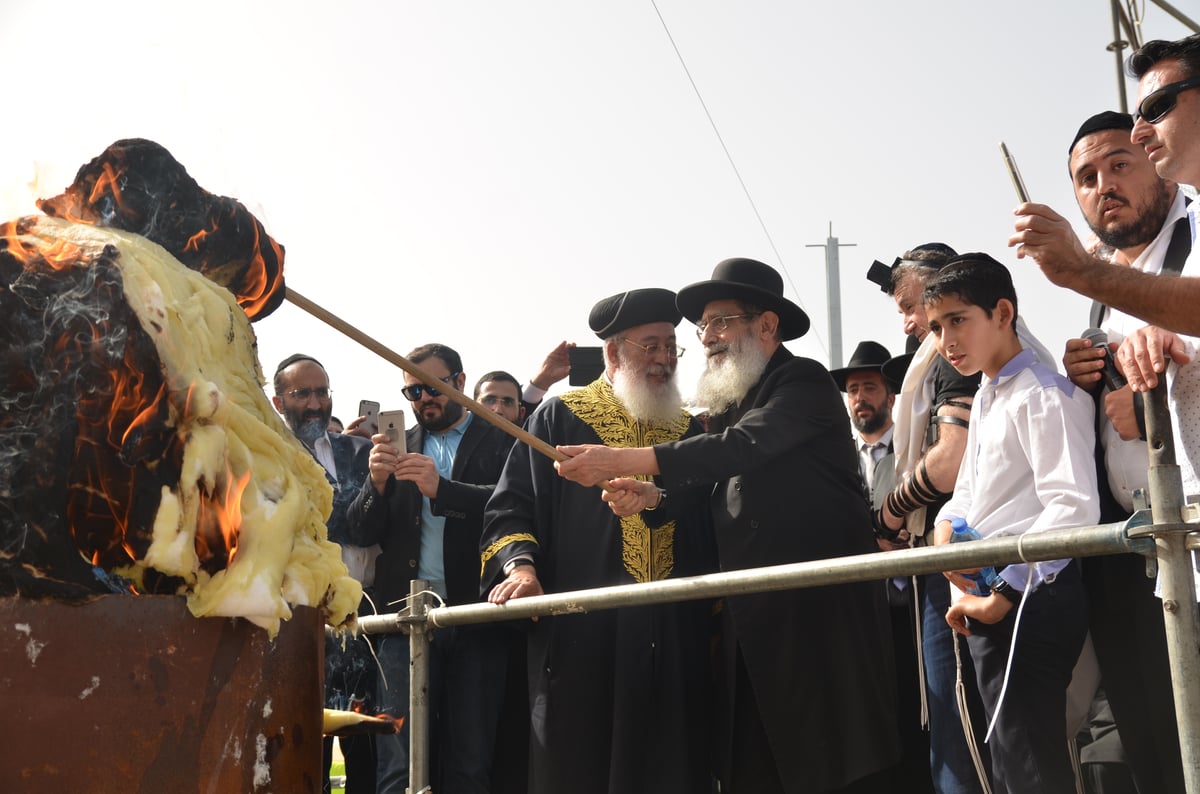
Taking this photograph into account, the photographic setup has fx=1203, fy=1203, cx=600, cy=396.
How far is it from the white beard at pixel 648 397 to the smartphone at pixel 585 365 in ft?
2.46

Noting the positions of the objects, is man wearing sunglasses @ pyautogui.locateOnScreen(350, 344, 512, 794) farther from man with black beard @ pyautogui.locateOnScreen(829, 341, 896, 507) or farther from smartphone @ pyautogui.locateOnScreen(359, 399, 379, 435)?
man with black beard @ pyautogui.locateOnScreen(829, 341, 896, 507)

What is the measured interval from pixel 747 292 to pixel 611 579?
1.30m

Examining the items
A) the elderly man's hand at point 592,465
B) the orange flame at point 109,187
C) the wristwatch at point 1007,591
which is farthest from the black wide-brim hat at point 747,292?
the orange flame at point 109,187

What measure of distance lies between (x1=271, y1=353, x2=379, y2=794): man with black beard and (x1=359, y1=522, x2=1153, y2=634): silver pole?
141 cm

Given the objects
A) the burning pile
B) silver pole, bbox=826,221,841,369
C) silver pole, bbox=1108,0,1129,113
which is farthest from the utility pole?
the burning pile

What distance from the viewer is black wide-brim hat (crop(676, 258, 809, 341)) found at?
195 inches


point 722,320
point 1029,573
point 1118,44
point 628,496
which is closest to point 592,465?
point 628,496

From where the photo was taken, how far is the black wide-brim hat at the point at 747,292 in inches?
195

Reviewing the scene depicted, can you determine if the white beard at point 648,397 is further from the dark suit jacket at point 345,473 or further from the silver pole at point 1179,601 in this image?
the silver pole at point 1179,601

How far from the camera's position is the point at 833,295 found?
57.1 feet

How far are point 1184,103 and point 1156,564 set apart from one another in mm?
1285

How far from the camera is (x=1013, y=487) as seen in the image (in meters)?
3.78

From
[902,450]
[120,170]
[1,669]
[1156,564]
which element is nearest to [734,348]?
[902,450]

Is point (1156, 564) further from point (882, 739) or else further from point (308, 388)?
point (308, 388)
